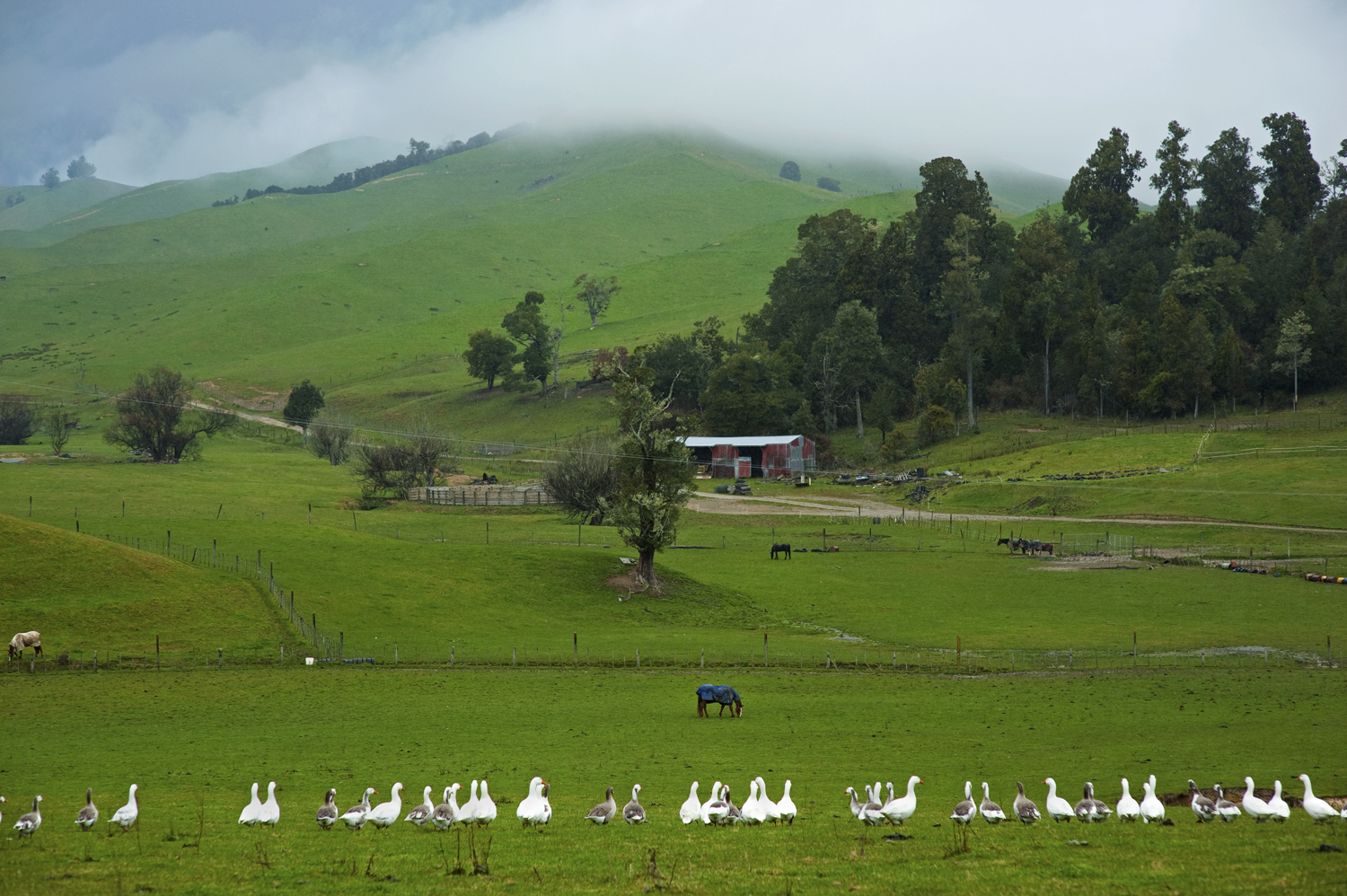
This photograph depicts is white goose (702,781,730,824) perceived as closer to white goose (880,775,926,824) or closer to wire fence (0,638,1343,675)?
white goose (880,775,926,824)

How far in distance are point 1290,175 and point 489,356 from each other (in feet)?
385

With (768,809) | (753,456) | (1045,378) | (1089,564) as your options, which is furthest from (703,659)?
(1045,378)

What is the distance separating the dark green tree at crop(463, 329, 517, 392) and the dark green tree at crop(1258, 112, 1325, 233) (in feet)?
365

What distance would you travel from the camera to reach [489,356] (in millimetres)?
162875

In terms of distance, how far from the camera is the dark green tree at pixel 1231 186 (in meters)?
136

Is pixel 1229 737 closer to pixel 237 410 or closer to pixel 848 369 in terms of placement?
pixel 848 369

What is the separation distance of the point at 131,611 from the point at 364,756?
2467 cm

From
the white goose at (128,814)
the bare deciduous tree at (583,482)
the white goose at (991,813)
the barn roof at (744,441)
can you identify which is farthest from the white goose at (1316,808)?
the barn roof at (744,441)

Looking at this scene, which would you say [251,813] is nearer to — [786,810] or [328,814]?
[328,814]

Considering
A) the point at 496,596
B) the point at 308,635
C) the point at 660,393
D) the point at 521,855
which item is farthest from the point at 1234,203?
the point at 521,855

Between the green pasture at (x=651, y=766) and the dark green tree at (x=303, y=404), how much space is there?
117 meters

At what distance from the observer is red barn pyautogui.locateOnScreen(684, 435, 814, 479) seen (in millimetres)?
120312

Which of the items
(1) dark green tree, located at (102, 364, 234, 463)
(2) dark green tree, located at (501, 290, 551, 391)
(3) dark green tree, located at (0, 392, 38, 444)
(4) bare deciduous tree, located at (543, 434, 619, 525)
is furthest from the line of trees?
(3) dark green tree, located at (0, 392, 38, 444)

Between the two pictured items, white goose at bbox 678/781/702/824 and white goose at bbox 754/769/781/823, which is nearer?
white goose at bbox 678/781/702/824
